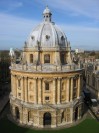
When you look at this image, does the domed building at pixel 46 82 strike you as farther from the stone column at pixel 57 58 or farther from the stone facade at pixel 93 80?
the stone facade at pixel 93 80

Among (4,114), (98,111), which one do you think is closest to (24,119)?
(4,114)

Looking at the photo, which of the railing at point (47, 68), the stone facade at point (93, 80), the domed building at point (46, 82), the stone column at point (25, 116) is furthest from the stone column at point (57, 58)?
the stone facade at point (93, 80)

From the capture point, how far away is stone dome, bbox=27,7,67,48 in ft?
149

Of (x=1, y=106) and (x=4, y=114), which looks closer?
(x=4, y=114)

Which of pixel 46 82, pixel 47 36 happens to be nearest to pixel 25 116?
pixel 46 82

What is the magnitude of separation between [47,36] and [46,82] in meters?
10.5

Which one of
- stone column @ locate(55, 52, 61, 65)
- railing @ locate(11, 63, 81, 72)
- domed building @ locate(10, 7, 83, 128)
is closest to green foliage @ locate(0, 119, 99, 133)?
domed building @ locate(10, 7, 83, 128)

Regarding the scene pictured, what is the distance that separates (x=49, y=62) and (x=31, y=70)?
16.0 ft

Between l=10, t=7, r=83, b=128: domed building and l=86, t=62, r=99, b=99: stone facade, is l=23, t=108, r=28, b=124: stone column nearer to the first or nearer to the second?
l=10, t=7, r=83, b=128: domed building

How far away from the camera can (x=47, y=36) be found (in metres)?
45.6

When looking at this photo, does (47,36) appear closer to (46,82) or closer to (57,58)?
(57,58)

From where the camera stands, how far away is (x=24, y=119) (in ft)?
148

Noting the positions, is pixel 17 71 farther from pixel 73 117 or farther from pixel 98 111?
pixel 98 111

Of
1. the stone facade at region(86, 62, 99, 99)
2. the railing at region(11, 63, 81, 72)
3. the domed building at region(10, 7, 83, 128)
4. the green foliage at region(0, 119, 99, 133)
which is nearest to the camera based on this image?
the green foliage at region(0, 119, 99, 133)
